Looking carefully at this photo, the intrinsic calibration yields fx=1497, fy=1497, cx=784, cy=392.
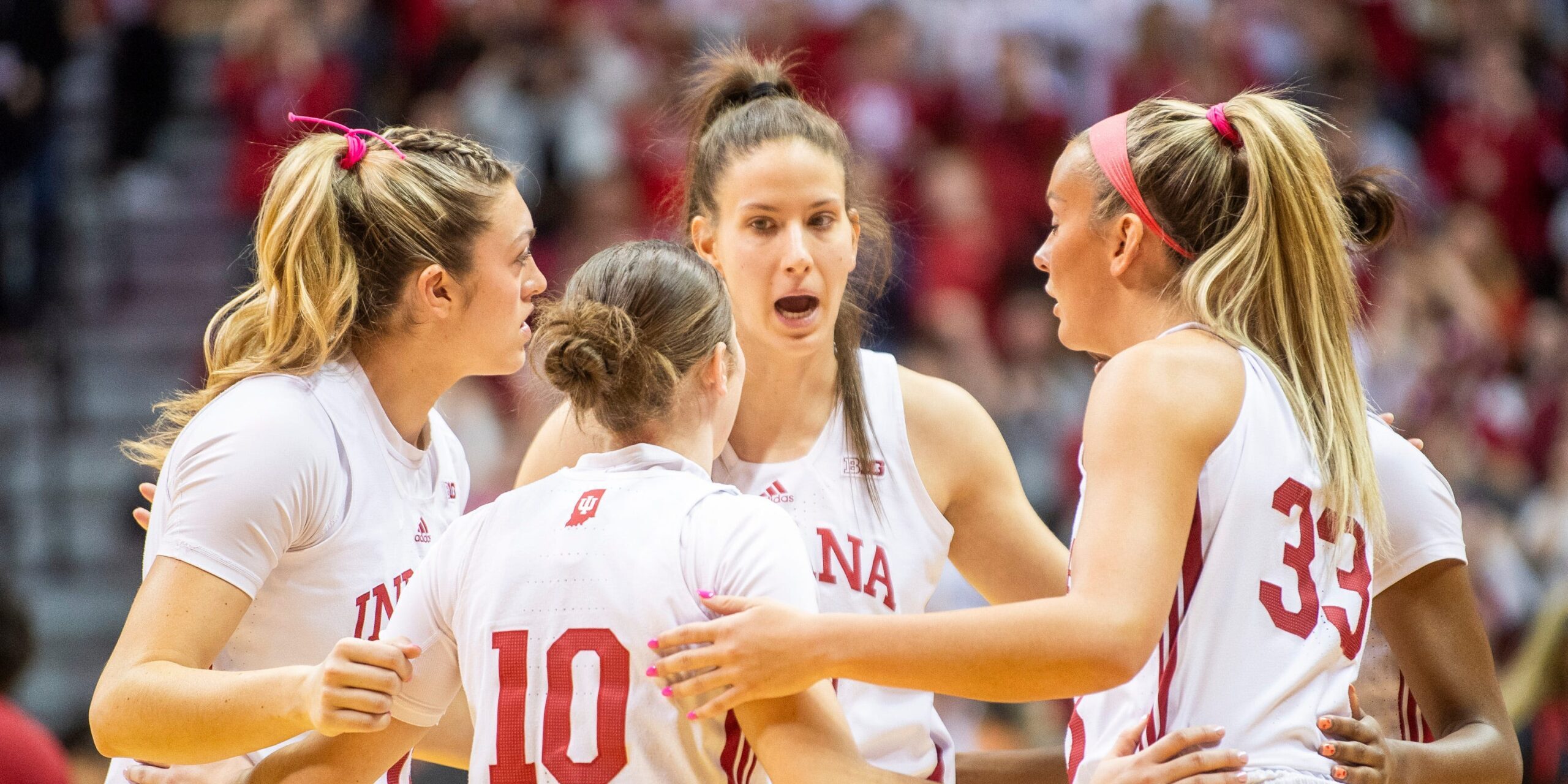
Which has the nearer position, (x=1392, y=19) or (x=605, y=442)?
(x=605, y=442)

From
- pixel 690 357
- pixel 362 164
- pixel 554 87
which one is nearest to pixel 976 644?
pixel 690 357

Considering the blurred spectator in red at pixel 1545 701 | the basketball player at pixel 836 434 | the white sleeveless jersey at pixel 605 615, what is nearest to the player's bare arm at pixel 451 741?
the basketball player at pixel 836 434

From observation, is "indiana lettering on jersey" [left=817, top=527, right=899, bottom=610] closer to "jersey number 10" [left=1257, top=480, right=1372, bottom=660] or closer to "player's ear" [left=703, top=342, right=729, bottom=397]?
"player's ear" [left=703, top=342, right=729, bottom=397]

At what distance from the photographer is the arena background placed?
7918 millimetres

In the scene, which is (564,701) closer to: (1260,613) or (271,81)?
(1260,613)

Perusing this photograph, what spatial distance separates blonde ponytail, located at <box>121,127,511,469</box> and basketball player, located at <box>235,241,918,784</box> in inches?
23.2

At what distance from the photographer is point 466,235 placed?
295cm

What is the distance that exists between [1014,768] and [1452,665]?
100 centimetres

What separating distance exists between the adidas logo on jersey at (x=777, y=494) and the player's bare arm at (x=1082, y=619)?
0.93m

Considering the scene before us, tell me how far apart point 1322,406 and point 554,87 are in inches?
277

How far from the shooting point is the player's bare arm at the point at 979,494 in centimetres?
333

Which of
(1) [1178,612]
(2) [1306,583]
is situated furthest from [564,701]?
(2) [1306,583]

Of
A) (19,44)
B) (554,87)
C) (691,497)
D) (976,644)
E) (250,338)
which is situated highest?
(19,44)

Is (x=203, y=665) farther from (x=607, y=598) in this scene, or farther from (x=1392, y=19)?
(x=1392, y=19)
